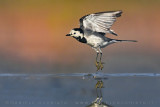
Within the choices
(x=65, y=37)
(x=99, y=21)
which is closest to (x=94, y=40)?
(x=99, y=21)

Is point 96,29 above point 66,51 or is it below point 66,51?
above

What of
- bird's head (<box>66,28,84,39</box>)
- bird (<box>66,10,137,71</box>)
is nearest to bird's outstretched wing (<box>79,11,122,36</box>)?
bird (<box>66,10,137,71</box>)

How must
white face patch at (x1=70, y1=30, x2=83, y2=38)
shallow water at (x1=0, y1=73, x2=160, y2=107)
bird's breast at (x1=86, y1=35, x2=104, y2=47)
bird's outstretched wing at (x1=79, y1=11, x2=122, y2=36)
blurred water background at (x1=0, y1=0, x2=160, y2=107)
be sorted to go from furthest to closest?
bird's breast at (x1=86, y1=35, x2=104, y2=47), white face patch at (x1=70, y1=30, x2=83, y2=38), bird's outstretched wing at (x1=79, y1=11, x2=122, y2=36), blurred water background at (x1=0, y1=0, x2=160, y2=107), shallow water at (x1=0, y1=73, x2=160, y2=107)

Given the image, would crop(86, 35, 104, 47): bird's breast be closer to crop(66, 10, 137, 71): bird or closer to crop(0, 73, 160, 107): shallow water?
crop(66, 10, 137, 71): bird

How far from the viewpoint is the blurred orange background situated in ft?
42.4

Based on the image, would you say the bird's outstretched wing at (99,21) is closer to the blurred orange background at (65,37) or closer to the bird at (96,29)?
the bird at (96,29)

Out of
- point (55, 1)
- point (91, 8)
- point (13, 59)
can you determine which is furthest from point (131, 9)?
point (13, 59)

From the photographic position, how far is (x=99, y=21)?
11852 mm

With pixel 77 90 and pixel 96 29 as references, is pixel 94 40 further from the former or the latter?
pixel 77 90

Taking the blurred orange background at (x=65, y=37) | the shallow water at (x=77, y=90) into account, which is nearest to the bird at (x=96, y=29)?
the blurred orange background at (x=65, y=37)

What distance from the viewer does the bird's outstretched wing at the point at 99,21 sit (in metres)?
11.6

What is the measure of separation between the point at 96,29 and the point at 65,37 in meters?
5.92

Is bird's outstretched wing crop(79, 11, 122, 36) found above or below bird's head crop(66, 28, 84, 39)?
above

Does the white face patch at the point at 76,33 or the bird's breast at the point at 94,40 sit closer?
the white face patch at the point at 76,33
